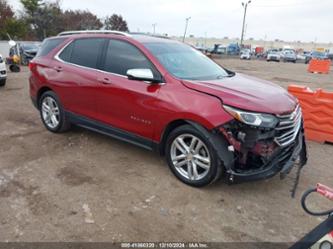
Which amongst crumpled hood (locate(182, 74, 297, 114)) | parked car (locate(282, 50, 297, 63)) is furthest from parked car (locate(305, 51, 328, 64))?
crumpled hood (locate(182, 74, 297, 114))

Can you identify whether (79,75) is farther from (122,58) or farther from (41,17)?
(41,17)

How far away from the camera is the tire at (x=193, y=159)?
355cm

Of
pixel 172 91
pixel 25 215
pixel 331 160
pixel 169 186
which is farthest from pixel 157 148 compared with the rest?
pixel 331 160

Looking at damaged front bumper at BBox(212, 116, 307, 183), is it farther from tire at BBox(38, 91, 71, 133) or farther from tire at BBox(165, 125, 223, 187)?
tire at BBox(38, 91, 71, 133)

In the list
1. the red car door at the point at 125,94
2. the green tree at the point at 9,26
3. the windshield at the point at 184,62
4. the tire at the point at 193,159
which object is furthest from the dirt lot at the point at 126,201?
the green tree at the point at 9,26

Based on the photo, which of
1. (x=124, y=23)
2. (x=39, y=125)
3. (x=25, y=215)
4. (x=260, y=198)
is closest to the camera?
(x=25, y=215)

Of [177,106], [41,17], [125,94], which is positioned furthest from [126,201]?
[41,17]

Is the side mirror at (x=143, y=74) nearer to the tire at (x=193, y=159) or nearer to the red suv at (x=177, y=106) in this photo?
the red suv at (x=177, y=106)

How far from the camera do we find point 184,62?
4.43 m

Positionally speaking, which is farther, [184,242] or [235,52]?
[235,52]

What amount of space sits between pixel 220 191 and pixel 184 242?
3.47ft

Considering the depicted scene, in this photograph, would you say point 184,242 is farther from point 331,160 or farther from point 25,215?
point 331,160

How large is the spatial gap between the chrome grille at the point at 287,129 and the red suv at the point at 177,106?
12 mm

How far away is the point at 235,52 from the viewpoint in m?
69.6
